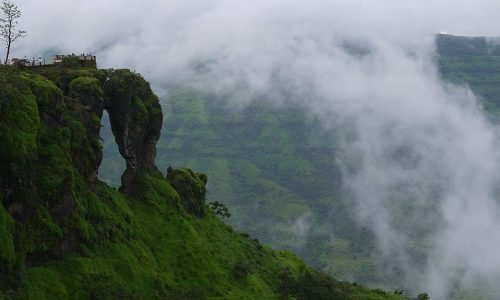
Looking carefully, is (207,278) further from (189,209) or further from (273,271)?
(273,271)

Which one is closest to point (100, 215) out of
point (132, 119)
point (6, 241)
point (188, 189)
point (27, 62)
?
point (6, 241)

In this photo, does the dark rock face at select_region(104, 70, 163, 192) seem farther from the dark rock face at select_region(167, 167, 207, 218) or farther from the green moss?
the green moss

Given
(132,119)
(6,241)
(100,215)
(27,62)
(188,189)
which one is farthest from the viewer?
(188,189)

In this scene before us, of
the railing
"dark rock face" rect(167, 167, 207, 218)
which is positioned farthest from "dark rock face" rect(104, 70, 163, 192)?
the railing

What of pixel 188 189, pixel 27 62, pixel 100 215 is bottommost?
pixel 100 215

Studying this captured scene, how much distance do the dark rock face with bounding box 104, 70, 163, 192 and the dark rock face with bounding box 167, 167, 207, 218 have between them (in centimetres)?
830

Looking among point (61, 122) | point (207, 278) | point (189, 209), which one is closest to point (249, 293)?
point (207, 278)

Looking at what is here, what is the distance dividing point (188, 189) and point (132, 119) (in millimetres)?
22487

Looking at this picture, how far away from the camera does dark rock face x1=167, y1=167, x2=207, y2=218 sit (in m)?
128

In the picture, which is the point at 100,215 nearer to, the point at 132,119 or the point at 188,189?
the point at 132,119

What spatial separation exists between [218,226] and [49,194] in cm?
6013

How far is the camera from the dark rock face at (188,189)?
128375 mm

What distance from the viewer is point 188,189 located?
12988cm

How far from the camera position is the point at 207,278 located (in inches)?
4336
